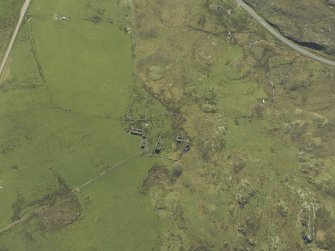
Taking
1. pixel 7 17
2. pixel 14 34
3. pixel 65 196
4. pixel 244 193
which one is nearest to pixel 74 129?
pixel 65 196

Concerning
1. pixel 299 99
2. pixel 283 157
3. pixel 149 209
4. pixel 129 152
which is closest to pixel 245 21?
pixel 299 99

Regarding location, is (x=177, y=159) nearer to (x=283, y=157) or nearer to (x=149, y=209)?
(x=149, y=209)

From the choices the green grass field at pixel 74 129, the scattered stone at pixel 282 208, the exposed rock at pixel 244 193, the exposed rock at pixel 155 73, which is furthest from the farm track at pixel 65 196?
the scattered stone at pixel 282 208

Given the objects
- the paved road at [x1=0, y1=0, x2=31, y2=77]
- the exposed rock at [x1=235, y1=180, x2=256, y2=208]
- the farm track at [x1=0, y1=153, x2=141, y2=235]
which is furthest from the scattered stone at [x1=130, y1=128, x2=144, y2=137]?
the paved road at [x1=0, y1=0, x2=31, y2=77]

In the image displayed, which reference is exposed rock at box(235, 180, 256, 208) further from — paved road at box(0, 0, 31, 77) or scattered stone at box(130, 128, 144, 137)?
paved road at box(0, 0, 31, 77)

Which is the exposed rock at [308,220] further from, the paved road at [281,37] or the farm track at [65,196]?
the paved road at [281,37]
